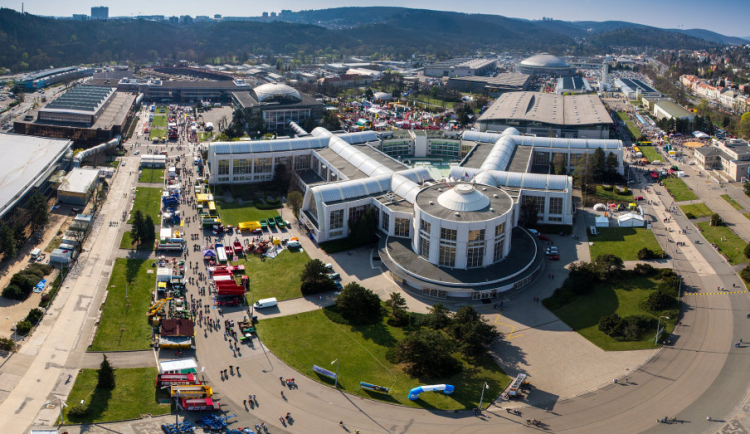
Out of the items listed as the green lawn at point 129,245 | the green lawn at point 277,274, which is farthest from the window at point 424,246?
the green lawn at point 129,245

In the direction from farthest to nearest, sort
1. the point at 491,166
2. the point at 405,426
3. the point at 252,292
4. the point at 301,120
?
the point at 301,120 < the point at 491,166 < the point at 252,292 < the point at 405,426

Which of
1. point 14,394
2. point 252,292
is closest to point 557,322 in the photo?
point 252,292

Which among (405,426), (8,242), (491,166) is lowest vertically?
(405,426)

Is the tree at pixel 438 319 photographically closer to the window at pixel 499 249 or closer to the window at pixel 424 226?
the window at pixel 424 226

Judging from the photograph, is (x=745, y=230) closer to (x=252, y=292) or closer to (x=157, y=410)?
(x=252, y=292)

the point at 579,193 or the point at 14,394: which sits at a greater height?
the point at 579,193

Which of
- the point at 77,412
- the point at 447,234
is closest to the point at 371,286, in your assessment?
the point at 447,234

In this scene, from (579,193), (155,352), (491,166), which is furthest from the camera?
(579,193)

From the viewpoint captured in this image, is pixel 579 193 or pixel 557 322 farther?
pixel 579 193
